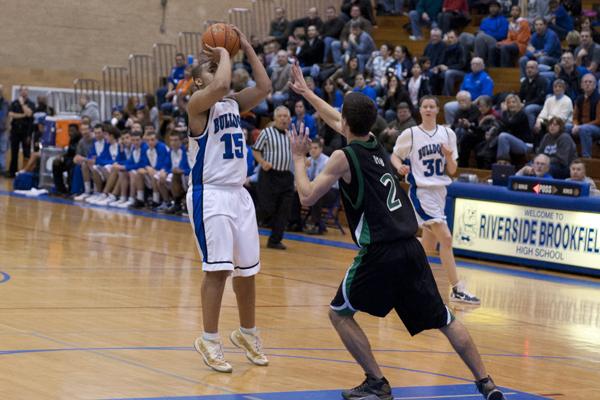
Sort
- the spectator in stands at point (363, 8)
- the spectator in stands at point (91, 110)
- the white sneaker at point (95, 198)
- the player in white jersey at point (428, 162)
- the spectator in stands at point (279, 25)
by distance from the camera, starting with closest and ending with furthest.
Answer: the player in white jersey at point (428, 162) → the white sneaker at point (95, 198) → the spectator in stands at point (363, 8) → the spectator in stands at point (91, 110) → the spectator in stands at point (279, 25)

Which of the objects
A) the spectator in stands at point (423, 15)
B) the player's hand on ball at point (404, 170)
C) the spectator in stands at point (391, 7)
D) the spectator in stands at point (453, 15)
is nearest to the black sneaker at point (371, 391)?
the player's hand on ball at point (404, 170)

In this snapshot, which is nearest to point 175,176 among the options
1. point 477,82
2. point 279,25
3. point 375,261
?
point 477,82

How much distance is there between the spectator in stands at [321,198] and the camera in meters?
17.4

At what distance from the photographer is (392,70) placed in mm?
19844

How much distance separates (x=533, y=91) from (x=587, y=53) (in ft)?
4.04

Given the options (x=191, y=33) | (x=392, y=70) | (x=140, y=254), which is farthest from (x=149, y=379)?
Answer: (x=191, y=33)

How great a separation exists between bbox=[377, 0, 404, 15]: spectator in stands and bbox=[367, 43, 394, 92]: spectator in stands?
188 inches

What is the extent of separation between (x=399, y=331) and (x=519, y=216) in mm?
6021

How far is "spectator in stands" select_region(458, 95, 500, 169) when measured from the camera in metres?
→ 17.2

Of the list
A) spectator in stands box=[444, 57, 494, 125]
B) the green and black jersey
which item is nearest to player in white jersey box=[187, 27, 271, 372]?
the green and black jersey

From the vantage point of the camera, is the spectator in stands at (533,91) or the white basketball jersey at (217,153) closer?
the white basketball jersey at (217,153)

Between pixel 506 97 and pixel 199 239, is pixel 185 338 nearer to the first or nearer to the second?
pixel 199 239

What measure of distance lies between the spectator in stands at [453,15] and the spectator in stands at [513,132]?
5.60 m

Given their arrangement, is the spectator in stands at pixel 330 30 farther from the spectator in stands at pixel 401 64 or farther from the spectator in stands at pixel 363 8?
the spectator in stands at pixel 401 64
